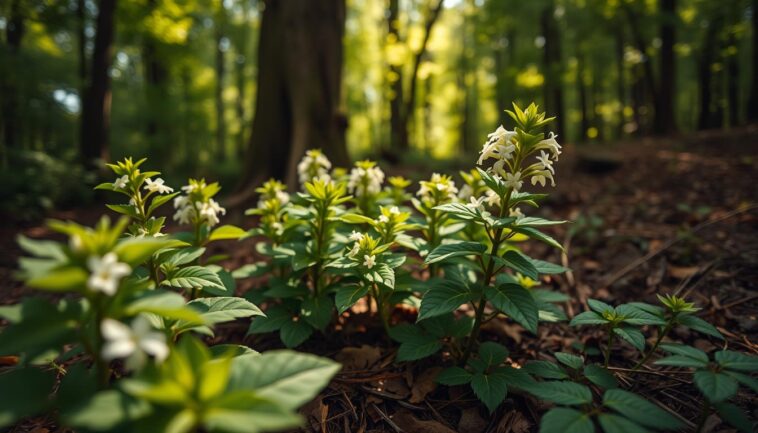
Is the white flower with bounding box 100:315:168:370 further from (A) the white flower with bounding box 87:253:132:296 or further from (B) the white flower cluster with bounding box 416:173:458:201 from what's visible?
(B) the white flower cluster with bounding box 416:173:458:201

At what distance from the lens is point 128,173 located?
5.73 ft

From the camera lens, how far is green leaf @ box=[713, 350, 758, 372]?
1382mm

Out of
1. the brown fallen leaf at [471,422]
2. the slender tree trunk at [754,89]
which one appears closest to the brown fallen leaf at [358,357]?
the brown fallen leaf at [471,422]

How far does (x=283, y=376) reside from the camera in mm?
1124

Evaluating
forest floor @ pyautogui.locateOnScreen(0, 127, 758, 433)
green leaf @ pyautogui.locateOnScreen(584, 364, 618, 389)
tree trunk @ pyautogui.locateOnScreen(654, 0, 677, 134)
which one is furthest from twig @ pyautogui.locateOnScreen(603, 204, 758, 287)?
tree trunk @ pyautogui.locateOnScreen(654, 0, 677, 134)

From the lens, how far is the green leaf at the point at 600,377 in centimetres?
160

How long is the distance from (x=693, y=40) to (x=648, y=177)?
16.4 meters

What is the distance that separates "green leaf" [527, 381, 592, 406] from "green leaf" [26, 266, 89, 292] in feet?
5.46

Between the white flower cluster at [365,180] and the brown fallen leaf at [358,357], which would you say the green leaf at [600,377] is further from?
the white flower cluster at [365,180]

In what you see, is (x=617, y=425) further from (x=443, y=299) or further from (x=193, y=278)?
(x=193, y=278)

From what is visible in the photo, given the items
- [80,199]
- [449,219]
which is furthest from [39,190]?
[449,219]

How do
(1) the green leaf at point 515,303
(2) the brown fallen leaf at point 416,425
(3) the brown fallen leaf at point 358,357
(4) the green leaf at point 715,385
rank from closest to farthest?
(4) the green leaf at point 715,385 → (1) the green leaf at point 515,303 → (2) the brown fallen leaf at point 416,425 → (3) the brown fallen leaf at point 358,357

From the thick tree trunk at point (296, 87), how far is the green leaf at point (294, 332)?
3.04m

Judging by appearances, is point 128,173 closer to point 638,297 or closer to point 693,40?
point 638,297
